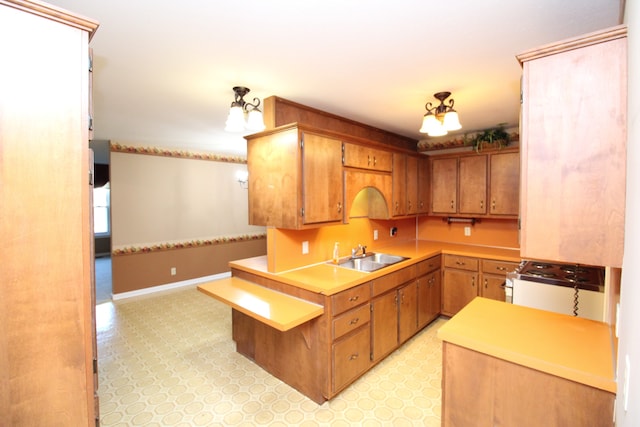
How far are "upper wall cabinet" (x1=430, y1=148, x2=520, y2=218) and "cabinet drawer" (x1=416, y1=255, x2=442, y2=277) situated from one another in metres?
0.84

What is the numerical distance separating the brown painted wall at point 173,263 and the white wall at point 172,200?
0.76ft

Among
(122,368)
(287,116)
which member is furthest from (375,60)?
(122,368)

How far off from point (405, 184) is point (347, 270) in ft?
5.20

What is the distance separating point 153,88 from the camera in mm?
2562

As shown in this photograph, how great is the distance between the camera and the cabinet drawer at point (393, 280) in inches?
110

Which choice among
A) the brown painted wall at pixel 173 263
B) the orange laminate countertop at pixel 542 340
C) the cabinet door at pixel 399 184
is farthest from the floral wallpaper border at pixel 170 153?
the orange laminate countertop at pixel 542 340

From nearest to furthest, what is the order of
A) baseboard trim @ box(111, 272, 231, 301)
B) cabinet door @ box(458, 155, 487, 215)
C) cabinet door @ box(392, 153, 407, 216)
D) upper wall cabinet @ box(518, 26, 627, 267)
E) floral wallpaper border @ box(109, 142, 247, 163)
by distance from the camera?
upper wall cabinet @ box(518, 26, 627, 267), cabinet door @ box(392, 153, 407, 216), cabinet door @ box(458, 155, 487, 215), floral wallpaper border @ box(109, 142, 247, 163), baseboard trim @ box(111, 272, 231, 301)

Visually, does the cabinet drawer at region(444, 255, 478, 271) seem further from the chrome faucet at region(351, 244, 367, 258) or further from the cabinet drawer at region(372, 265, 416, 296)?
the chrome faucet at region(351, 244, 367, 258)

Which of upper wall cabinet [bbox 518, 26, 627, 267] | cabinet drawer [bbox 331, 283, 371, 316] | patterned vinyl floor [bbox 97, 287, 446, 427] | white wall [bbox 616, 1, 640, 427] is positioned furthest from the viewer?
cabinet drawer [bbox 331, 283, 371, 316]

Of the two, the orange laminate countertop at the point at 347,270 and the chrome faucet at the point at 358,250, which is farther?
the chrome faucet at the point at 358,250

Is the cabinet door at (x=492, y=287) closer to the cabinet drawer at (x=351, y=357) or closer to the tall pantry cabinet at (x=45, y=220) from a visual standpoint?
the cabinet drawer at (x=351, y=357)

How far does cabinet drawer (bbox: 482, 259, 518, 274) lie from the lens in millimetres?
3492

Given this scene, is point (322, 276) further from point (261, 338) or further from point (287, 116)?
point (287, 116)

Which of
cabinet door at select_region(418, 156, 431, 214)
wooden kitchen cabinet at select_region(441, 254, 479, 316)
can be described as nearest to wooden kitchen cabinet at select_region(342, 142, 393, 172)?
cabinet door at select_region(418, 156, 431, 214)
